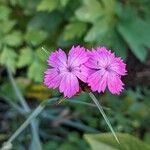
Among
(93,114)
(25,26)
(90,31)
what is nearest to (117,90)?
(90,31)

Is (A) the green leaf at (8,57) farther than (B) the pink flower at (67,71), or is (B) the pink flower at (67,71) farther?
(A) the green leaf at (8,57)

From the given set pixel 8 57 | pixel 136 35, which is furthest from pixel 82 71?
pixel 136 35

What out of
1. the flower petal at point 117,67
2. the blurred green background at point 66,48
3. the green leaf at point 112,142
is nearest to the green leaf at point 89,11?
the blurred green background at point 66,48

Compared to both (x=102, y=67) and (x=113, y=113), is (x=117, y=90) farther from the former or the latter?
(x=113, y=113)

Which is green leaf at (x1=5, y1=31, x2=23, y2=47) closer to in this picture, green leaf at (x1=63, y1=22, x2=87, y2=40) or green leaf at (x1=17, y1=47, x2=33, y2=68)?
green leaf at (x1=17, y1=47, x2=33, y2=68)

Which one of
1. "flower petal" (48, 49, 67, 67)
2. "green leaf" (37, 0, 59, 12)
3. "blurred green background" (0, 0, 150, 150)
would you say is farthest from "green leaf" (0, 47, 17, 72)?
"flower petal" (48, 49, 67, 67)

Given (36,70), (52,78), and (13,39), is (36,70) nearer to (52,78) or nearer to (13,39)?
(13,39)

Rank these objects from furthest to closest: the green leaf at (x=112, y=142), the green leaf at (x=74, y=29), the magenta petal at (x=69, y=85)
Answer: the green leaf at (x=74, y=29), the green leaf at (x=112, y=142), the magenta petal at (x=69, y=85)

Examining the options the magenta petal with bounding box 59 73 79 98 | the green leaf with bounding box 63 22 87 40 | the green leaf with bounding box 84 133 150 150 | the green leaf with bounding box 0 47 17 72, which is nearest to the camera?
the magenta petal with bounding box 59 73 79 98

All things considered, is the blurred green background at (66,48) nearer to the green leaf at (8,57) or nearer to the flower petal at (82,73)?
the green leaf at (8,57)
